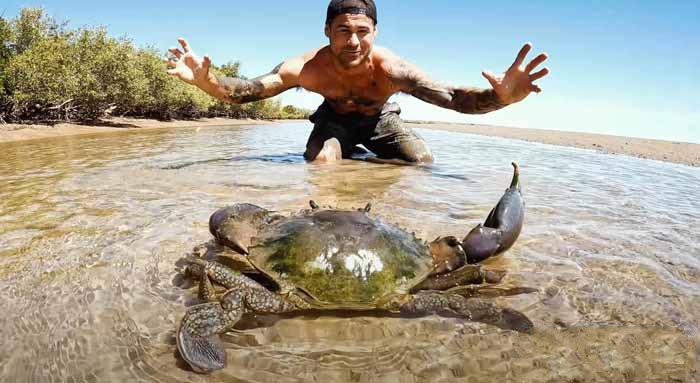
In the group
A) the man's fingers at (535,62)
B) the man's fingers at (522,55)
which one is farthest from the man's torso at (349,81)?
the man's fingers at (535,62)

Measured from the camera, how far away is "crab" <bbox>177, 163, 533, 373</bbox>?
1862 mm

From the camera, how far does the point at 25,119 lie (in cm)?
1764

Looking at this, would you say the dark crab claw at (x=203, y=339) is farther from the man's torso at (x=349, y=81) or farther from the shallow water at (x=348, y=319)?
the man's torso at (x=349, y=81)

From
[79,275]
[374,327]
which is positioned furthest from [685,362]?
[79,275]

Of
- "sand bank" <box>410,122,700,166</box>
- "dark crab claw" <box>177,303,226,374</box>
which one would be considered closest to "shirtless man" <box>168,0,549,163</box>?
"dark crab claw" <box>177,303,226,374</box>

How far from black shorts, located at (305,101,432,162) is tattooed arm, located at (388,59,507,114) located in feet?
3.05

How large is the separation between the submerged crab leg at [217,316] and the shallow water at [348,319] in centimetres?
6

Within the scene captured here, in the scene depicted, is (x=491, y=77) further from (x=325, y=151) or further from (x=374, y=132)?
(x=325, y=151)

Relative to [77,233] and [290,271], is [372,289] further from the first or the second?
[77,233]

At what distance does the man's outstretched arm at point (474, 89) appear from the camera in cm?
432

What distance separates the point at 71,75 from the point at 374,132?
1630cm

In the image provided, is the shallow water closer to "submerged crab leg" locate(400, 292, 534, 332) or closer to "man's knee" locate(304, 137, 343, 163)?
"submerged crab leg" locate(400, 292, 534, 332)

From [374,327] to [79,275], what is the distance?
1.68m

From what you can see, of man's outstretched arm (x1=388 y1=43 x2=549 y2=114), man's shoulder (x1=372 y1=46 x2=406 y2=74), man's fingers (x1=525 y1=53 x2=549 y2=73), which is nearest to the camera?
man's fingers (x1=525 y1=53 x2=549 y2=73)
